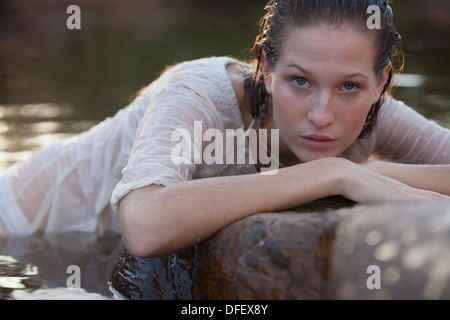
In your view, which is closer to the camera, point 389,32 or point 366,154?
point 389,32

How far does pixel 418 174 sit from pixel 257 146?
0.84 meters

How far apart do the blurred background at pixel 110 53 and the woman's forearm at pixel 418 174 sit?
3.12 metres

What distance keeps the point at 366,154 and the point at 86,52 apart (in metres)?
8.19

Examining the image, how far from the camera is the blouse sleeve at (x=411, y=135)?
3.49 m

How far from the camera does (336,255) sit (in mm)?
2002

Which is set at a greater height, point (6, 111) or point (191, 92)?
point (191, 92)

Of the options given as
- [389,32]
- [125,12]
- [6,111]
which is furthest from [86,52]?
[389,32]

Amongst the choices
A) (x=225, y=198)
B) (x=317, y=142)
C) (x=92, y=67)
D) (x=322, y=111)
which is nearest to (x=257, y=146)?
(x=317, y=142)

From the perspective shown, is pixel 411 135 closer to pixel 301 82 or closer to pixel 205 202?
pixel 301 82

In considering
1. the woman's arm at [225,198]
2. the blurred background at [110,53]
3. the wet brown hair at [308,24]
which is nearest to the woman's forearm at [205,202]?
the woman's arm at [225,198]

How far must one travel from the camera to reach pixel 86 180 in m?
3.74

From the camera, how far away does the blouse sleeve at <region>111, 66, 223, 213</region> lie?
2.46 metres
